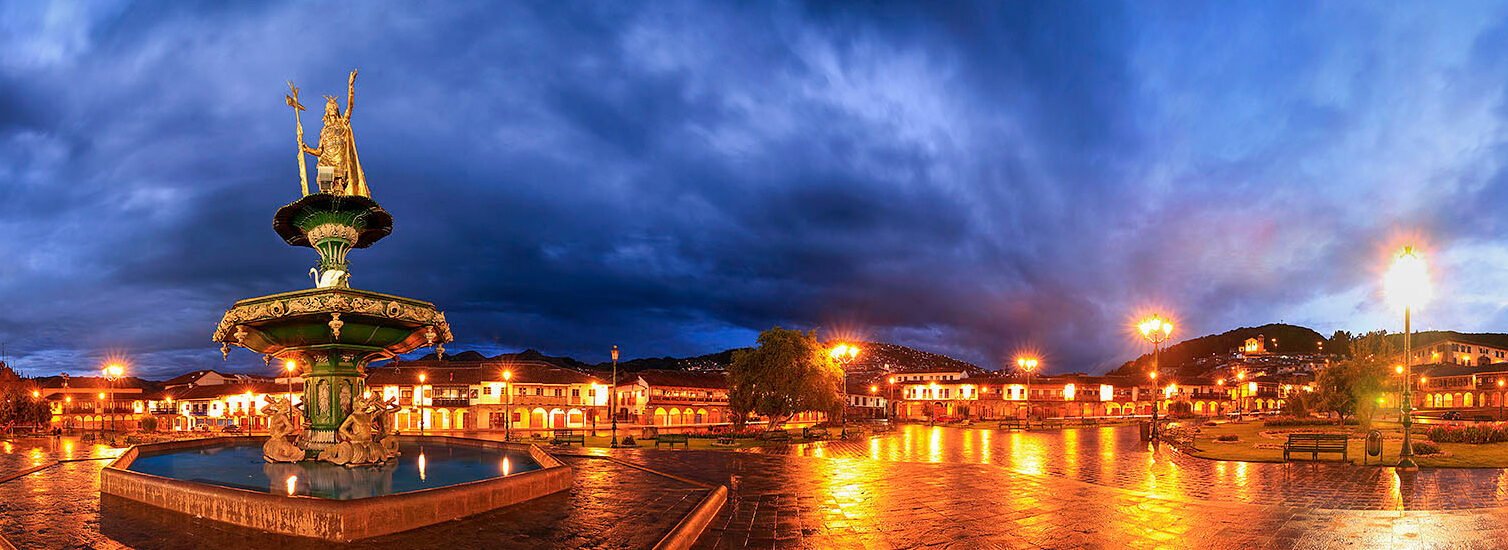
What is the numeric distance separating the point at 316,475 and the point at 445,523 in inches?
188

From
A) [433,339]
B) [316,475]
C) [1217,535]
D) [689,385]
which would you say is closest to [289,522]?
[316,475]

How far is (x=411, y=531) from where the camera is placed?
9.62 metres

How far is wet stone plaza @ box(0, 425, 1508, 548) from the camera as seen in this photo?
9867 mm

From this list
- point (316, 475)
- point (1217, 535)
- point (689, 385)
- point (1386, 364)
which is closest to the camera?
point (1217, 535)

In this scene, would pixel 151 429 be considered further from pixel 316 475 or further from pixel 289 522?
pixel 289 522

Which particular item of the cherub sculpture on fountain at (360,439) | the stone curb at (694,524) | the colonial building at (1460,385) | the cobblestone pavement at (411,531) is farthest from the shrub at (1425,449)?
the colonial building at (1460,385)

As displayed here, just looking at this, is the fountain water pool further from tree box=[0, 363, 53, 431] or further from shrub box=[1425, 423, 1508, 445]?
tree box=[0, 363, 53, 431]

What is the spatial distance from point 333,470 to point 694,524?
7.68m

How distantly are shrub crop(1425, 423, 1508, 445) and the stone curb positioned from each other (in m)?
29.9

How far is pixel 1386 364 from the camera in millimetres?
40156

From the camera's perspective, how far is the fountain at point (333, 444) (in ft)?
31.8

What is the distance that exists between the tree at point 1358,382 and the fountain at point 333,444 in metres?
41.3

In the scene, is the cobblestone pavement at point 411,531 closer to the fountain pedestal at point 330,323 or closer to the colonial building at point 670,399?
the fountain pedestal at point 330,323

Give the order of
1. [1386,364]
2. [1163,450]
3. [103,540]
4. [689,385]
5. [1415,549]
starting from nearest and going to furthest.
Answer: [103,540] < [1415,549] < [1163,450] < [1386,364] < [689,385]
